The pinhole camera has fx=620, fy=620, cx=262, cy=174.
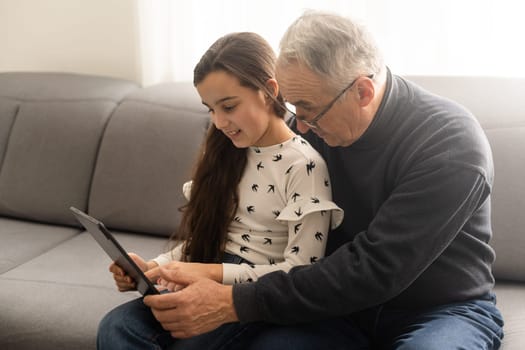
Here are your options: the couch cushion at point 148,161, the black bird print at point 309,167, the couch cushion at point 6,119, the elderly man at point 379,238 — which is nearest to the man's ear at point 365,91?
the elderly man at point 379,238

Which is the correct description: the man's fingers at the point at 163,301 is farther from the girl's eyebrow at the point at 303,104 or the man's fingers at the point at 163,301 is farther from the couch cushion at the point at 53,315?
the girl's eyebrow at the point at 303,104

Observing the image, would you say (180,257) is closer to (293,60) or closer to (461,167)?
(293,60)

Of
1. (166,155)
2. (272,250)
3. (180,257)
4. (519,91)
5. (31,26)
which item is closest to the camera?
(272,250)

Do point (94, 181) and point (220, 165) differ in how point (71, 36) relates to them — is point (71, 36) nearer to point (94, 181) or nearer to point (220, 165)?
point (94, 181)

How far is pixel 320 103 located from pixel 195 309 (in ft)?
1.68

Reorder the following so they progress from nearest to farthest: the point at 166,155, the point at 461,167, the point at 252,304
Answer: the point at 461,167 → the point at 252,304 → the point at 166,155

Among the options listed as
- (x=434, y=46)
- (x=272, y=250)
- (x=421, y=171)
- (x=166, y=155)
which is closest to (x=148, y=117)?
(x=166, y=155)

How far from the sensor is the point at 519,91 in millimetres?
1848

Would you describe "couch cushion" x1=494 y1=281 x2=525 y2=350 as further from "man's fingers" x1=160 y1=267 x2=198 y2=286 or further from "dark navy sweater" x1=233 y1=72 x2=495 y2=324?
"man's fingers" x1=160 y1=267 x2=198 y2=286

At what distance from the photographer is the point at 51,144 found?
2.25m

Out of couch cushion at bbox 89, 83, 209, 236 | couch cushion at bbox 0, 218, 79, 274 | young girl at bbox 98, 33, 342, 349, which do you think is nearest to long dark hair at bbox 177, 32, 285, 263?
young girl at bbox 98, 33, 342, 349

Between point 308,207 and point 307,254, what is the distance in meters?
0.11

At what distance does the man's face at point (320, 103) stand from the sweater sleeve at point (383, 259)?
0.62ft

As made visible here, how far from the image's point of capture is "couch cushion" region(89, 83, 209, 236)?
6.75 ft
